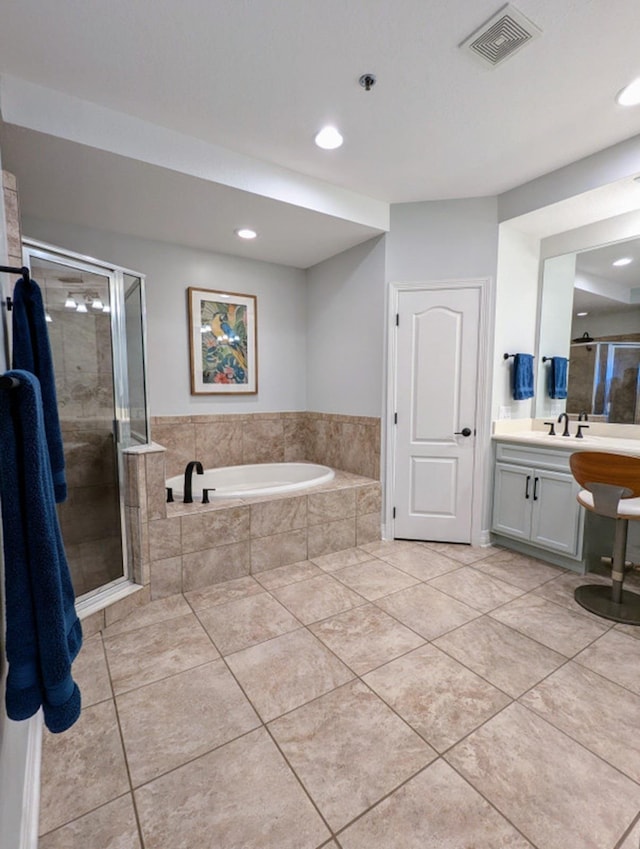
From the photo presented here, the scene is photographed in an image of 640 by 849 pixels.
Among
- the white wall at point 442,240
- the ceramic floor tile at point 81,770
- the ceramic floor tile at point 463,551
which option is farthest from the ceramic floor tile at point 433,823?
the white wall at point 442,240


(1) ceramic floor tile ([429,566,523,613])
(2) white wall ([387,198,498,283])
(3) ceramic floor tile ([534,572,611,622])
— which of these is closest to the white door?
(2) white wall ([387,198,498,283])

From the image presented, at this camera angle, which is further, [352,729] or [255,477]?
[255,477]

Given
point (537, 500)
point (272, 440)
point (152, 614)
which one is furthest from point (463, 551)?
point (152, 614)

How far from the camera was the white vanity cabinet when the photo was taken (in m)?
2.71

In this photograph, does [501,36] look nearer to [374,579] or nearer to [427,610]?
[427,610]

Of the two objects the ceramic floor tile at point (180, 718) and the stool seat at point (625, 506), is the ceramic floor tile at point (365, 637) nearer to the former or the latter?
the ceramic floor tile at point (180, 718)

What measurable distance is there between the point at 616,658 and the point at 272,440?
306 centimetres

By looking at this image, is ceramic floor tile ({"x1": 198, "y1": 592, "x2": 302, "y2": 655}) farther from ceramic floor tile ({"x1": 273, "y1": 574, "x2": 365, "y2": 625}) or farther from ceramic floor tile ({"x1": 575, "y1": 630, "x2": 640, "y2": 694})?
ceramic floor tile ({"x1": 575, "y1": 630, "x2": 640, "y2": 694})

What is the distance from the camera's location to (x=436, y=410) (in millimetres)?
3201

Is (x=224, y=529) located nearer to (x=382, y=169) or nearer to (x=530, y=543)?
(x=530, y=543)

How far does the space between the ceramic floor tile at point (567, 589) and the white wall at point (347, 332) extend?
5.59 feet

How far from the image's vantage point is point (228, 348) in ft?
12.3

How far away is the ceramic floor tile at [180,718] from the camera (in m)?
1.38

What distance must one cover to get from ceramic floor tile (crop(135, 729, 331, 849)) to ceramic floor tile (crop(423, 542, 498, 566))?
2034 millimetres
